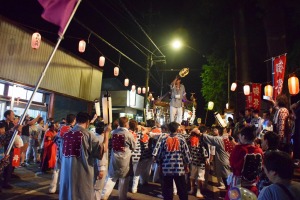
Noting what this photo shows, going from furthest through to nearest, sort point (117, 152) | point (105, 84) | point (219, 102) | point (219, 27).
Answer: point (105, 84) < point (219, 102) < point (219, 27) < point (117, 152)

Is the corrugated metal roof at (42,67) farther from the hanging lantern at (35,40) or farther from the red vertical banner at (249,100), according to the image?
the red vertical banner at (249,100)

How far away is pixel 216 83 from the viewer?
94.2ft

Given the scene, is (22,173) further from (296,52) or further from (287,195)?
(296,52)

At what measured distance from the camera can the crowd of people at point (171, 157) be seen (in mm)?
4289

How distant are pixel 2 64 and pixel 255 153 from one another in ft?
44.9

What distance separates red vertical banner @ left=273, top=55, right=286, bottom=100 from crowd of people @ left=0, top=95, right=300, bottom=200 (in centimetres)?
296

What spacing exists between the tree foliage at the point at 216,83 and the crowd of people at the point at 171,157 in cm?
1665

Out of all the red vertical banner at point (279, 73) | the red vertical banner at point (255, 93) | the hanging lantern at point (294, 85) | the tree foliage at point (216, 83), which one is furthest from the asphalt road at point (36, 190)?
the tree foliage at point (216, 83)

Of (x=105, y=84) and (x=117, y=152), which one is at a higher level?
(x=105, y=84)

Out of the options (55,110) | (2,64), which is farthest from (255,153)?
(55,110)

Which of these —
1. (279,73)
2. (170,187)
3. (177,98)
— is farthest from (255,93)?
(170,187)

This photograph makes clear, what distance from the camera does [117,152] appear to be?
777cm

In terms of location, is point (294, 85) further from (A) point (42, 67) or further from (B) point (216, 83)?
(B) point (216, 83)

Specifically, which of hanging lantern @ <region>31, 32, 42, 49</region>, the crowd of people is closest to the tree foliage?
the crowd of people
